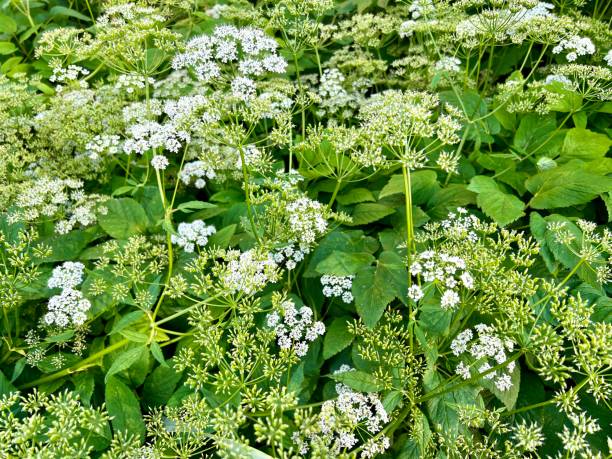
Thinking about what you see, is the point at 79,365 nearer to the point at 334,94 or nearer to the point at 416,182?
the point at 416,182

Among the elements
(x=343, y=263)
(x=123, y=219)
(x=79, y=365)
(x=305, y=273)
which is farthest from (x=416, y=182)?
(x=79, y=365)

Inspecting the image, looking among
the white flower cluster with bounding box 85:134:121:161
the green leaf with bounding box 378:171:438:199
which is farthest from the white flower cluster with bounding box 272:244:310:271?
the white flower cluster with bounding box 85:134:121:161

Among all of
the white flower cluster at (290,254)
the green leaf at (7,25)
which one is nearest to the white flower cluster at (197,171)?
the white flower cluster at (290,254)

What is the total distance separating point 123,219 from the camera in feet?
10.3

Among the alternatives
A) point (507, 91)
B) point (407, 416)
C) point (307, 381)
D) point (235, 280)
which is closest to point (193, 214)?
point (235, 280)

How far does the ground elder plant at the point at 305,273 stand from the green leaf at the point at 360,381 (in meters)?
0.01

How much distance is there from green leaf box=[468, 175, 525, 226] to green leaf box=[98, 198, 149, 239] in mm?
2135

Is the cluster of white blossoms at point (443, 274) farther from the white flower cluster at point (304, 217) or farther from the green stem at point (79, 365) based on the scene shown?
the green stem at point (79, 365)

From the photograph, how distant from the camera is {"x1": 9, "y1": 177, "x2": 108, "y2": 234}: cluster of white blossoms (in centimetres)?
301

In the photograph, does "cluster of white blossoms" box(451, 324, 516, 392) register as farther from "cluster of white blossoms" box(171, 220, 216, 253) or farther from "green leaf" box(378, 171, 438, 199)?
"cluster of white blossoms" box(171, 220, 216, 253)

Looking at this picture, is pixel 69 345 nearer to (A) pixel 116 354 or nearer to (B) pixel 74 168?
(A) pixel 116 354

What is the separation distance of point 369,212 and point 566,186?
1.25 m

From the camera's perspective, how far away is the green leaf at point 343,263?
2.76m

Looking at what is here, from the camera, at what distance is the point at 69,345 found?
2855 mm
